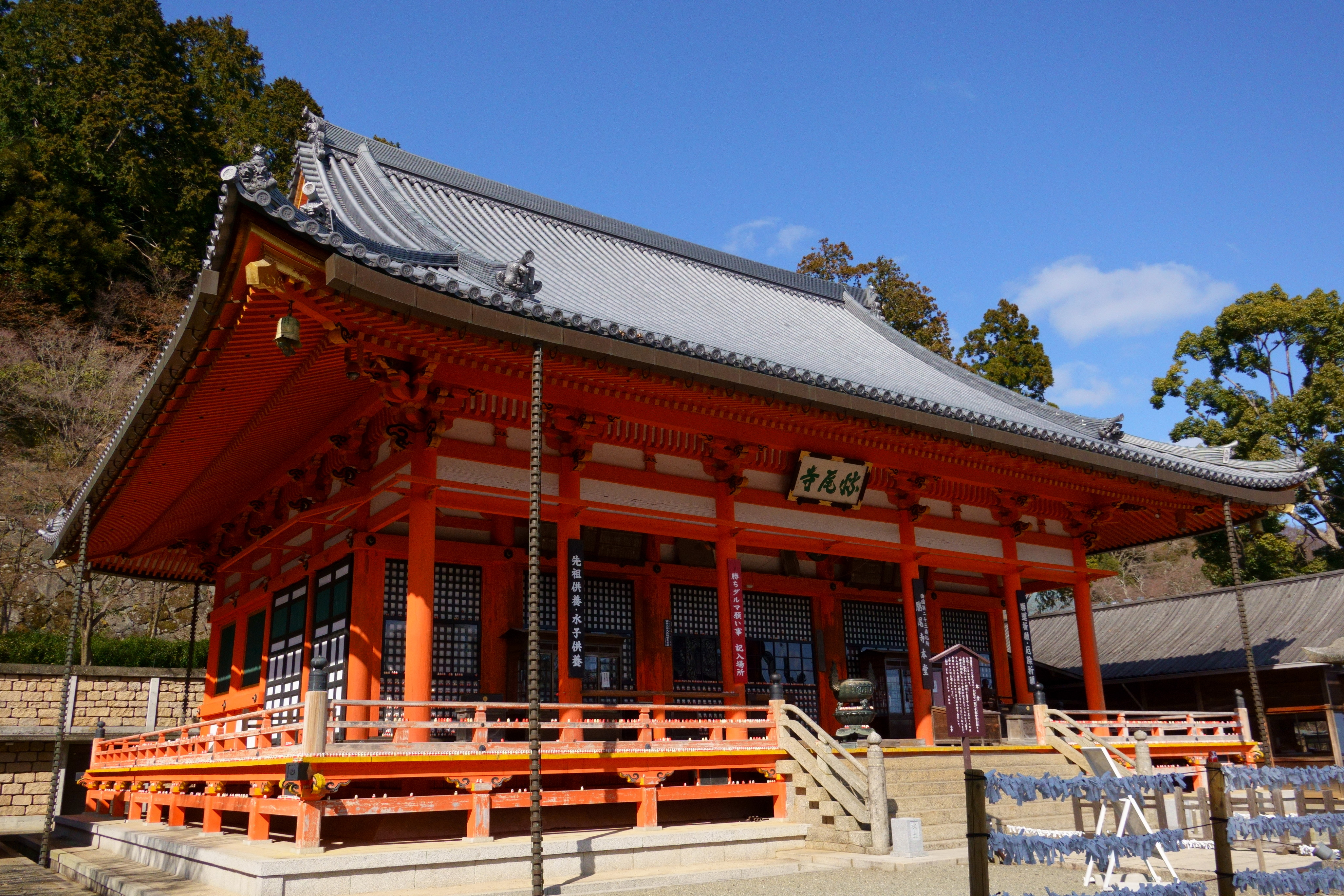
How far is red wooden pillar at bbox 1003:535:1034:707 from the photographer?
16109 mm

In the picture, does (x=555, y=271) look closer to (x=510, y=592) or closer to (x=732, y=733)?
(x=510, y=592)

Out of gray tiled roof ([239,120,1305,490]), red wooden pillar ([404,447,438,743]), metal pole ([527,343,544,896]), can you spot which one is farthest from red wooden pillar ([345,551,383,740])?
gray tiled roof ([239,120,1305,490])

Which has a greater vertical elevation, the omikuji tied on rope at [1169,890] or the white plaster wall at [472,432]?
the white plaster wall at [472,432]

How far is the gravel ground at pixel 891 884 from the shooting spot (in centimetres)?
781

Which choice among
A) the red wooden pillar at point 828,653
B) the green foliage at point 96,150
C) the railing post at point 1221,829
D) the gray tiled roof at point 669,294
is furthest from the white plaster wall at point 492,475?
the green foliage at point 96,150

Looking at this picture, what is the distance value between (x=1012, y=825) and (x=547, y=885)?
586 centimetres

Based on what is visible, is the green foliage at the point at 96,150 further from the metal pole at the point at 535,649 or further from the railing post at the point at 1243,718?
the railing post at the point at 1243,718

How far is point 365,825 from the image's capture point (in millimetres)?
8820

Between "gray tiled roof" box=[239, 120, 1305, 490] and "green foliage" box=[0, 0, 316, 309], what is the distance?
2198 centimetres

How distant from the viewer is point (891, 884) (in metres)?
8.14

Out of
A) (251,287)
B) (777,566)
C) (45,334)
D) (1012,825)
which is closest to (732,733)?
(1012,825)

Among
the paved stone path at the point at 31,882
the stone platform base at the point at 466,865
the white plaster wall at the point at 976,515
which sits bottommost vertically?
the paved stone path at the point at 31,882

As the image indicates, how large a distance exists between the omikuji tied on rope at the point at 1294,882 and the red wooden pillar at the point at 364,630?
8640 millimetres

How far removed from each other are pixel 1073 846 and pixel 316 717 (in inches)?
235
